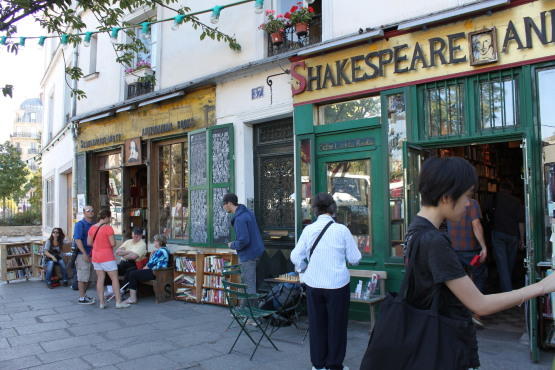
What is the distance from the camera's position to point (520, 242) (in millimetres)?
7125

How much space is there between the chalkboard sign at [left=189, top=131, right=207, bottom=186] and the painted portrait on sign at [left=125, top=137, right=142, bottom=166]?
196cm

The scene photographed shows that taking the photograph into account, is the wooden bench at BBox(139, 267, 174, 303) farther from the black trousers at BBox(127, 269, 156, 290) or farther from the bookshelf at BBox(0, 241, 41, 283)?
the bookshelf at BBox(0, 241, 41, 283)

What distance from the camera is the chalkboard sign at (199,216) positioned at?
905 cm

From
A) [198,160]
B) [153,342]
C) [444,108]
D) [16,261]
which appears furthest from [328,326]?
[16,261]

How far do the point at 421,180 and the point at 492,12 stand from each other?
4480 mm

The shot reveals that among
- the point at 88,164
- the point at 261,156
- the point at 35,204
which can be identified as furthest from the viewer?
the point at 35,204

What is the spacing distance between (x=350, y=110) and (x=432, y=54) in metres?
1.40

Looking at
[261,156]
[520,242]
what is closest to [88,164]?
[261,156]

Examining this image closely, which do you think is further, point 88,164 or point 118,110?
point 88,164

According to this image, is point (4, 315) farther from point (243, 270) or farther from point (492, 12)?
point (492, 12)

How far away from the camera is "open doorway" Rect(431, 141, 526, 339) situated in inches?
278

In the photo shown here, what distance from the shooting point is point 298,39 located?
25.9 ft

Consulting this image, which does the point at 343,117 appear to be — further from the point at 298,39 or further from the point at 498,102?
the point at 498,102

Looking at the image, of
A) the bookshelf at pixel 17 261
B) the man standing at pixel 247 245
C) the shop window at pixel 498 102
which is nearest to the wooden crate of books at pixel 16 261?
the bookshelf at pixel 17 261
